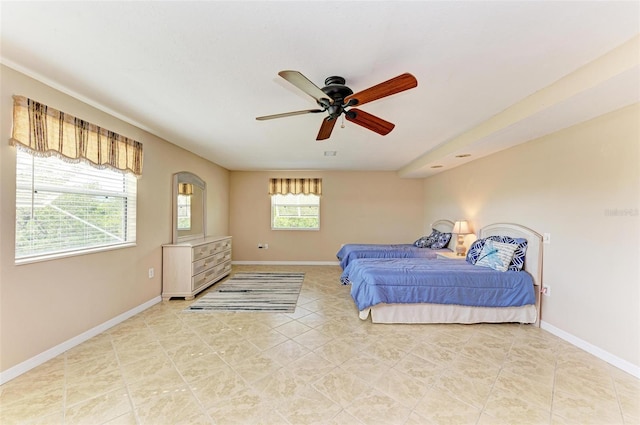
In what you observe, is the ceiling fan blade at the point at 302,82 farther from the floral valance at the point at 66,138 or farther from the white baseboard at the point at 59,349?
the white baseboard at the point at 59,349

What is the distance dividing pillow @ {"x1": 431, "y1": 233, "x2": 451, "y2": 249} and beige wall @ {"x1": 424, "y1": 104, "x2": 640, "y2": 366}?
62.1 inches

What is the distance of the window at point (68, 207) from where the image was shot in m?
2.09

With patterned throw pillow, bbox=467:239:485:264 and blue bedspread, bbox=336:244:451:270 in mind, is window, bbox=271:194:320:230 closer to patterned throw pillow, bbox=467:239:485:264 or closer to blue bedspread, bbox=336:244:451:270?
blue bedspread, bbox=336:244:451:270

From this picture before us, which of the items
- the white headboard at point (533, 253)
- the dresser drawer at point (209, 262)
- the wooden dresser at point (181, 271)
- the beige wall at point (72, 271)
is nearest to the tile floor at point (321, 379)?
the beige wall at point (72, 271)

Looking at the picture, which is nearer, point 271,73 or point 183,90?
point 271,73

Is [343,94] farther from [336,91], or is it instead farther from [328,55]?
[328,55]

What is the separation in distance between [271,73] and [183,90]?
0.87 m

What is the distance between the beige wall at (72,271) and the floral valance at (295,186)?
8.10ft

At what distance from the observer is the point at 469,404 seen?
1.72m

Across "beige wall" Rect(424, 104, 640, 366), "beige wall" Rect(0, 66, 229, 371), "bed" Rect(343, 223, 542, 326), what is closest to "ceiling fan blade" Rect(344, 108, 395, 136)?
"bed" Rect(343, 223, 542, 326)

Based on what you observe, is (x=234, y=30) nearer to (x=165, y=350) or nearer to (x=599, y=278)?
(x=165, y=350)

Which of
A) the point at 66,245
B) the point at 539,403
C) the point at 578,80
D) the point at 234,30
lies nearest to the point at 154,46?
the point at 234,30

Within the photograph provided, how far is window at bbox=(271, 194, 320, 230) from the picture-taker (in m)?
6.37

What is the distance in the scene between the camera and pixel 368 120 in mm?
2279
